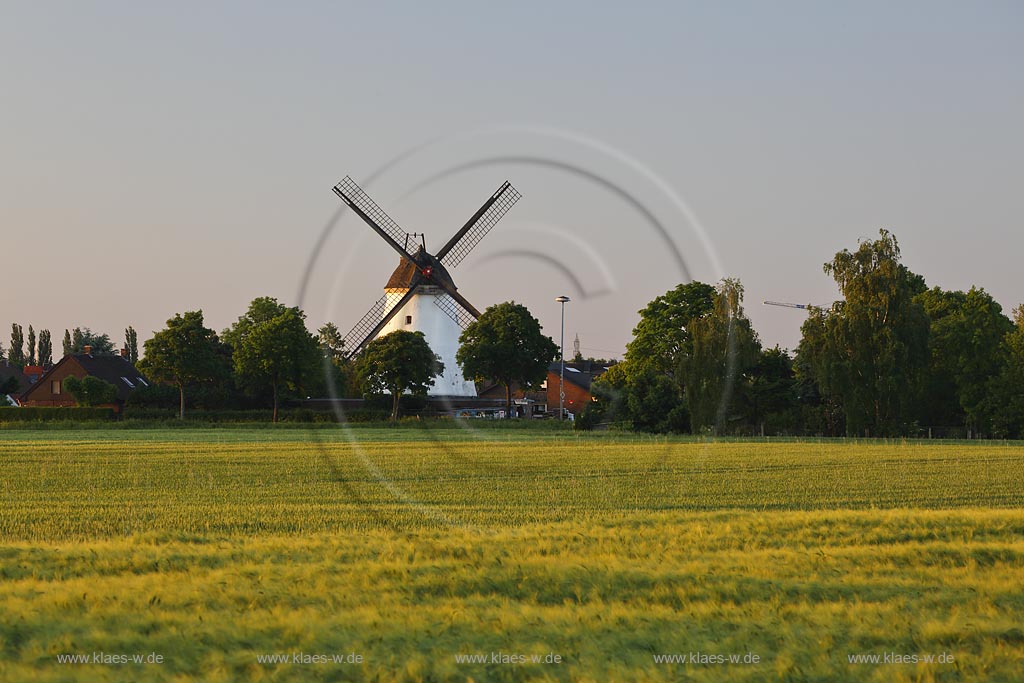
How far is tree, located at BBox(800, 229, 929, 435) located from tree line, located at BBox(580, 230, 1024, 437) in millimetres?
94

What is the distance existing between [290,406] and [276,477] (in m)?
82.3

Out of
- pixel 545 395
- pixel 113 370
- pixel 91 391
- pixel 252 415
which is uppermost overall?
pixel 113 370

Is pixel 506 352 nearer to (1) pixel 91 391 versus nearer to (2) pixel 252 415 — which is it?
(2) pixel 252 415

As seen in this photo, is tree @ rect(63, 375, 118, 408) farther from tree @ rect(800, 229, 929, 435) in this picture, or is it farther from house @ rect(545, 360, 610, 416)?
tree @ rect(800, 229, 929, 435)

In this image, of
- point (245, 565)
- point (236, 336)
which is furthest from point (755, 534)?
point (236, 336)

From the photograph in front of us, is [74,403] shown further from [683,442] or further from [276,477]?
[276,477]

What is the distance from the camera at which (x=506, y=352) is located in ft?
319

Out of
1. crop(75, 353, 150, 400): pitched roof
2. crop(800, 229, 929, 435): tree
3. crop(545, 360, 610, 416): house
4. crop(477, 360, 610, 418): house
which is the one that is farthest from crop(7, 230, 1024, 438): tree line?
crop(75, 353, 150, 400): pitched roof

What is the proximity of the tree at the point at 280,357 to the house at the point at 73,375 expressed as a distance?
99.9 ft

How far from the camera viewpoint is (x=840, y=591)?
17.3 meters

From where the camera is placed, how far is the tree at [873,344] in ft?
338

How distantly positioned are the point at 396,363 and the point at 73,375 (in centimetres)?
6408

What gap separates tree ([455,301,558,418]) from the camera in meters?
95.6

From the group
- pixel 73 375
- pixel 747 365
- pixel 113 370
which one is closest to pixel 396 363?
pixel 747 365
